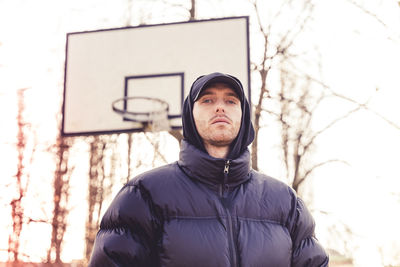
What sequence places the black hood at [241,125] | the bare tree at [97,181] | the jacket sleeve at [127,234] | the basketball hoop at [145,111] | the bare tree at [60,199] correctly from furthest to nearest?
the bare tree at [60,199]
the bare tree at [97,181]
the basketball hoop at [145,111]
the black hood at [241,125]
the jacket sleeve at [127,234]

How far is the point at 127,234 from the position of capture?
1.86 m

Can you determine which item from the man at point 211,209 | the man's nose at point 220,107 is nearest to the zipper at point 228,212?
the man at point 211,209

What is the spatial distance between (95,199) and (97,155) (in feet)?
3.99

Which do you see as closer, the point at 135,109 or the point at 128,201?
the point at 128,201

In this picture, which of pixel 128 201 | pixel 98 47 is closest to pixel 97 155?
pixel 98 47

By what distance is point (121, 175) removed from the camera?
39.6 feet

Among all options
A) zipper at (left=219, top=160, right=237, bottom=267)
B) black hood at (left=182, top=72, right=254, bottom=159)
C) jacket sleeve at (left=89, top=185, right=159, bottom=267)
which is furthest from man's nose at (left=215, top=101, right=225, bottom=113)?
jacket sleeve at (left=89, top=185, right=159, bottom=267)

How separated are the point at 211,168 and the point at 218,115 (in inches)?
9.8

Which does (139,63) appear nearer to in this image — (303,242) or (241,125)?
(241,125)

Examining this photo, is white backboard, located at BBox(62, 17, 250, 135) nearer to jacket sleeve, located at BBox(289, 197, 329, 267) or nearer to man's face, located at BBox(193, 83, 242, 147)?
man's face, located at BBox(193, 83, 242, 147)

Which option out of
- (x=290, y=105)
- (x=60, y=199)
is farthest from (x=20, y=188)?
(x=290, y=105)

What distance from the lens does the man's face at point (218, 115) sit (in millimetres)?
2082

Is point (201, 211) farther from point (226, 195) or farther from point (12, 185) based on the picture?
point (12, 185)

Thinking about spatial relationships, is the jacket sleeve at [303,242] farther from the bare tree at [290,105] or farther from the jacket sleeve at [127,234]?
the bare tree at [290,105]
